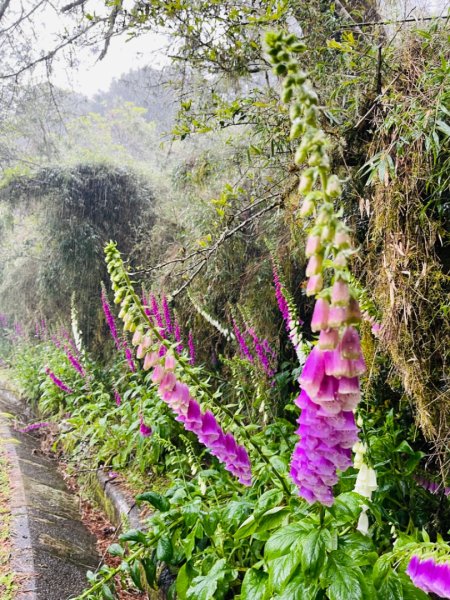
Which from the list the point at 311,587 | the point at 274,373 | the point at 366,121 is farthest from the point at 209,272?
the point at 311,587

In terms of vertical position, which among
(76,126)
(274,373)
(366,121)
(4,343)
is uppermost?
(76,126)

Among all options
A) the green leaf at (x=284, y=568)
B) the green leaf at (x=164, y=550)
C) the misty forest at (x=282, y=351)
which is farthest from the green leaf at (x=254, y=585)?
the green leaf at (x=164, y=550)

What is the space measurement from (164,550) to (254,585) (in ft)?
1.92

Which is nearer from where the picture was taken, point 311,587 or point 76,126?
point 311,587

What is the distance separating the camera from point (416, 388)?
192 centimetres

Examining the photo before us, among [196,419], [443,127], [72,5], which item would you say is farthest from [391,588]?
[72,5]

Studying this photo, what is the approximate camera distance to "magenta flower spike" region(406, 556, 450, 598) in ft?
4.12

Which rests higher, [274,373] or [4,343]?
[274,373]

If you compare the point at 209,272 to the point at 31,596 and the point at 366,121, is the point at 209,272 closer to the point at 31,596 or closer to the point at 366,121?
the point at 366,121

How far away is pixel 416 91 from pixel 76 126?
11260 millimetres

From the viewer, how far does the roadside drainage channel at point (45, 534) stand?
2492 mm

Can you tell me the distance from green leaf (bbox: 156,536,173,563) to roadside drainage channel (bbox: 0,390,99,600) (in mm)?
659

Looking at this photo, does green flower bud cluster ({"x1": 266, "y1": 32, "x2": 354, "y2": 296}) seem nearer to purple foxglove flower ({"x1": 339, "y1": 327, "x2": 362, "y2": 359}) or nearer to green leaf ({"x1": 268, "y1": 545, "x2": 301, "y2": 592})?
purple foxglove flower ({"x1": 339, "y1": 327, "x2": 362, "y2": 359})

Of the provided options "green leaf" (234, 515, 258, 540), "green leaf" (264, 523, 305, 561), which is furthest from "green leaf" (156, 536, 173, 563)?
"green leaf" (264, 523, 305, 561)
